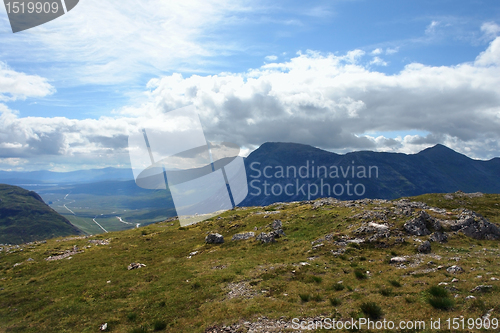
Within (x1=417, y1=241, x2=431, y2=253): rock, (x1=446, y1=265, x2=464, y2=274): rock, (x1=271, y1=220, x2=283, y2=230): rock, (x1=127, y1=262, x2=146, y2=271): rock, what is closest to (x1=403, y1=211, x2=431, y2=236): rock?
(x1=417, y1=241, x2=431, y2=253): rock

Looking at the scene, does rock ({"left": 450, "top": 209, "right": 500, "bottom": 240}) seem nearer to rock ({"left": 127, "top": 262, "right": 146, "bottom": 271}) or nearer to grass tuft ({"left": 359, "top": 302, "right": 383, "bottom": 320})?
grass tuft ({"left": 359, "top": 302, "right": 383, "bottom": 320})

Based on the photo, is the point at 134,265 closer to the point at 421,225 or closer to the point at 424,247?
the point at 424,247

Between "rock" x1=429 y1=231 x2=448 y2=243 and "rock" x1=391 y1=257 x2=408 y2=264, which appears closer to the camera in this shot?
"rock" x1=391 y1=257 x2=408 y2=264

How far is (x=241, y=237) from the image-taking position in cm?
5278

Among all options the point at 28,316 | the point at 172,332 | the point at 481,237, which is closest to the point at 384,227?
the point at 481,237

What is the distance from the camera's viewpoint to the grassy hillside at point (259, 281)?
70.5 feet

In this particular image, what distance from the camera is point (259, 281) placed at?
102ft

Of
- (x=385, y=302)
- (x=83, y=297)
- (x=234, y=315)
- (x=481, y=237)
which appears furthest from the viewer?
(x=481, y=237)

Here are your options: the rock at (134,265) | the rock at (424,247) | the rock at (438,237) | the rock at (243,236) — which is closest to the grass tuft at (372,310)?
the rock at (424,247)

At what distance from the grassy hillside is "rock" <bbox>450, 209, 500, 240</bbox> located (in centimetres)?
179

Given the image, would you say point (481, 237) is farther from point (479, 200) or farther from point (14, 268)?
point (14, 268)

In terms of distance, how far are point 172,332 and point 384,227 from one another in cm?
3748

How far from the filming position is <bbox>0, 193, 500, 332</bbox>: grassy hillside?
2150 centimetres

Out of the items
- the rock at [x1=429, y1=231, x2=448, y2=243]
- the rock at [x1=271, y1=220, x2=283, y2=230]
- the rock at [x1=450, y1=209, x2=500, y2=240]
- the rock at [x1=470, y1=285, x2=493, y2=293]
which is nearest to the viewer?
the rock at [x1=470, y1=285, x2=493, y2=293]
